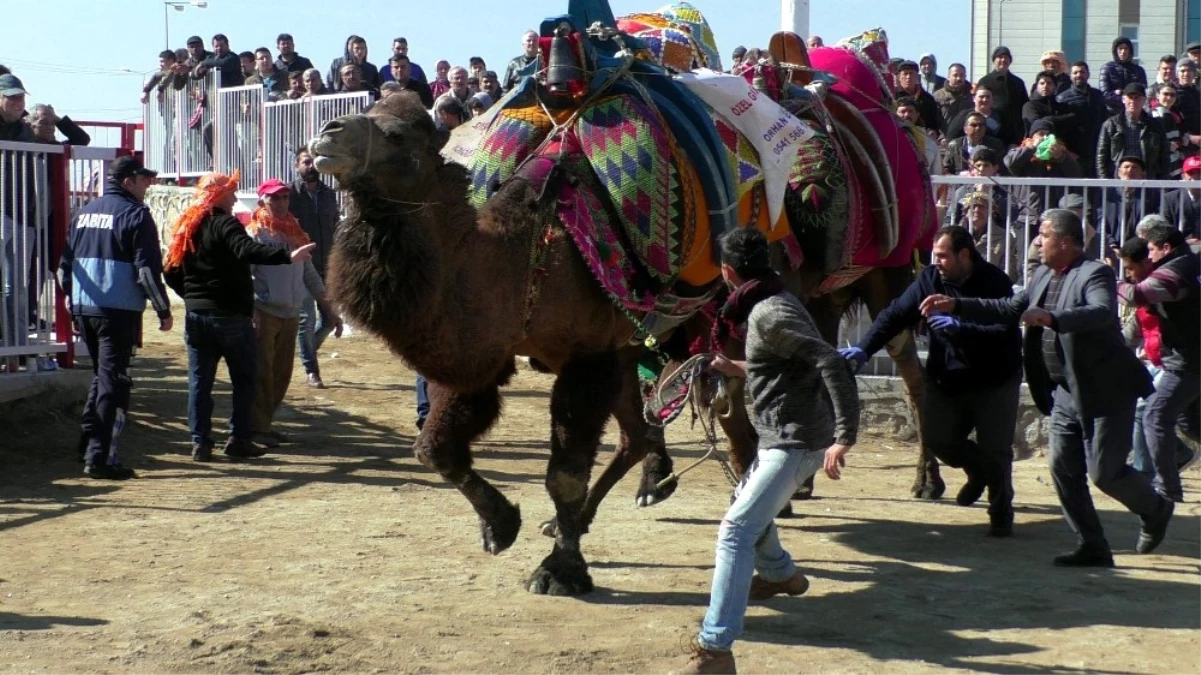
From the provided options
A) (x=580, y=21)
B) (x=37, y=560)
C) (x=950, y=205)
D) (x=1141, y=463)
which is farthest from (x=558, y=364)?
(x=950, y=205)

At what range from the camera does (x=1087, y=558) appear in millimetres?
7387

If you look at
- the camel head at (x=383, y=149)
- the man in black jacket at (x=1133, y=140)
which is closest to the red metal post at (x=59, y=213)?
the camel head at (x=383, y=149)

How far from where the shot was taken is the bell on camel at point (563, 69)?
290 inches

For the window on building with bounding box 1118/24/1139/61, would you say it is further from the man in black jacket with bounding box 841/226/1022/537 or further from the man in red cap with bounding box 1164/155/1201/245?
the man in black jacket with bounding box 841/226/1022/537

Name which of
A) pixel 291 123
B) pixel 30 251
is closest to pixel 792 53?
pixel 30 251

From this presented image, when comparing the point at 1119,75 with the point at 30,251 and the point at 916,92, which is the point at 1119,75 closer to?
the point at 916,92

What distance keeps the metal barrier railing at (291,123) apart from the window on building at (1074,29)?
17408mm

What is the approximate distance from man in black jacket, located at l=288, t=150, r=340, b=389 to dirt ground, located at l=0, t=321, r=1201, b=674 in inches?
104

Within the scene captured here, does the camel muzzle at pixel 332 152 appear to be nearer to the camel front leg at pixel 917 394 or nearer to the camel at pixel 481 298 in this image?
the camel at pixel 481 298

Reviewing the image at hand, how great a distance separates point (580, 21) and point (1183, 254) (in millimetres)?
3277

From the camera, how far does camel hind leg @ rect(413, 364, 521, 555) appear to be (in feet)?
22.4

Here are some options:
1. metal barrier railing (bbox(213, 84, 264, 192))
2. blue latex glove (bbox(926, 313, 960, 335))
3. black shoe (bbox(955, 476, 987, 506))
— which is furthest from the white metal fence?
metal barrier railing (bbox(213, 84, 264, 192))

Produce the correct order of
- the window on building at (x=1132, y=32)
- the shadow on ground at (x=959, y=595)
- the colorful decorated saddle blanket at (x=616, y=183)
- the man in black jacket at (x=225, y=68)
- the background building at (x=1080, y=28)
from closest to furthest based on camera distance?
1. the shadow on ground at (x=959, y=595)
2. the colorful decorated saddle blanket at (x=616, y=183)
3. the man in black jacket at (x=225, y=68)
4. the background building at (x=1080, y=28)
5. the window on building at (x=1132, y=32)

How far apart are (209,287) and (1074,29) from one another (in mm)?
24172
